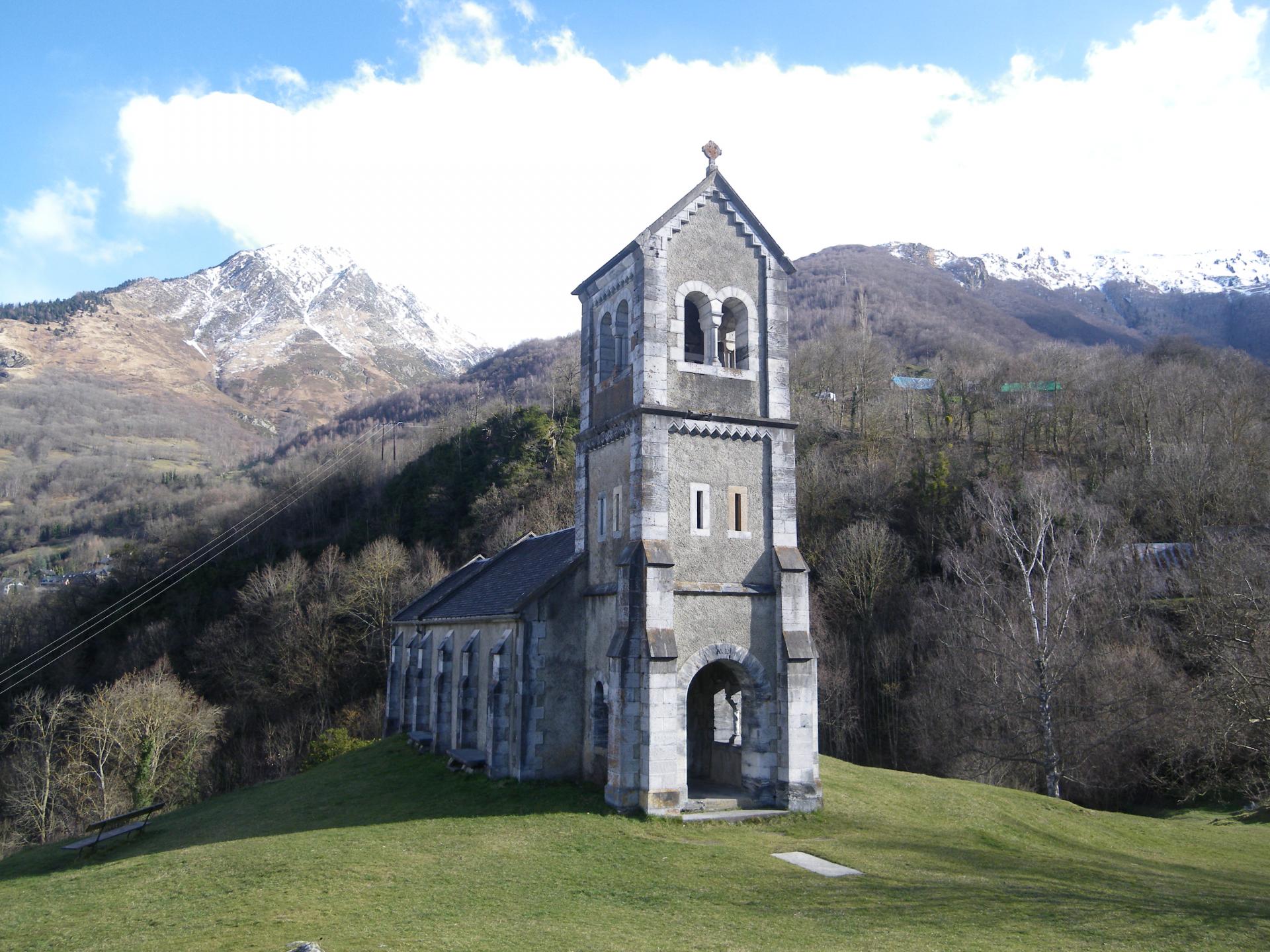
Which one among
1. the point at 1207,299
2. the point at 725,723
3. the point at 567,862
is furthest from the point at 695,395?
the point at 1207,299

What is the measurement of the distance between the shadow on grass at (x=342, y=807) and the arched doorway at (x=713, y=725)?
3.81 m

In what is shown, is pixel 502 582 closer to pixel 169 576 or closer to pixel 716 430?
pixel 716 430

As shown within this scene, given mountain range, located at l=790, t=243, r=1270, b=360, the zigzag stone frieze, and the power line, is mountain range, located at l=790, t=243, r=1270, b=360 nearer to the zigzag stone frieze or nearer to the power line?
the power line

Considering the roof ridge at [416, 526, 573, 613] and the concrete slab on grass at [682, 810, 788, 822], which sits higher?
the roof ridge at [416, 526, 573, 613]

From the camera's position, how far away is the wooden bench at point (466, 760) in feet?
78.4

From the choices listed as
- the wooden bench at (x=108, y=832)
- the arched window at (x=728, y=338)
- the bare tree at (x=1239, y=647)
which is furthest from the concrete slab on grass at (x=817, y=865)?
the wooden bench at (x=108, y=832)

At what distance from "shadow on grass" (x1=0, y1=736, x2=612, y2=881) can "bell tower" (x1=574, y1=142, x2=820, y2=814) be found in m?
1.64

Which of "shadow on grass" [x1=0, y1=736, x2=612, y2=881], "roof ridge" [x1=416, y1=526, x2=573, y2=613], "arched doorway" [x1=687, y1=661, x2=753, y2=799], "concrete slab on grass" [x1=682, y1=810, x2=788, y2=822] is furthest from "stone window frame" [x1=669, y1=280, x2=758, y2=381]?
"roof ridge" [x1=416, y1=526, x2=573, y2=613]

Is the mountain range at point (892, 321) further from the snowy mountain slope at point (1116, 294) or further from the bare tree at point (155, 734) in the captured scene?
the bare tree at point (155, 734)

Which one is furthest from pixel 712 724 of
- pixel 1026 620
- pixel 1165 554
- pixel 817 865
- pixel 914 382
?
pixel 914 382

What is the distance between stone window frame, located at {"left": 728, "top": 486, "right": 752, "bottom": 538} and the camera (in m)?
21.1

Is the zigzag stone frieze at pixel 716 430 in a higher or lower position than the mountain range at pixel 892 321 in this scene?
lower

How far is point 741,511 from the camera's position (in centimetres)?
2125

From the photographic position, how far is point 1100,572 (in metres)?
38.6
